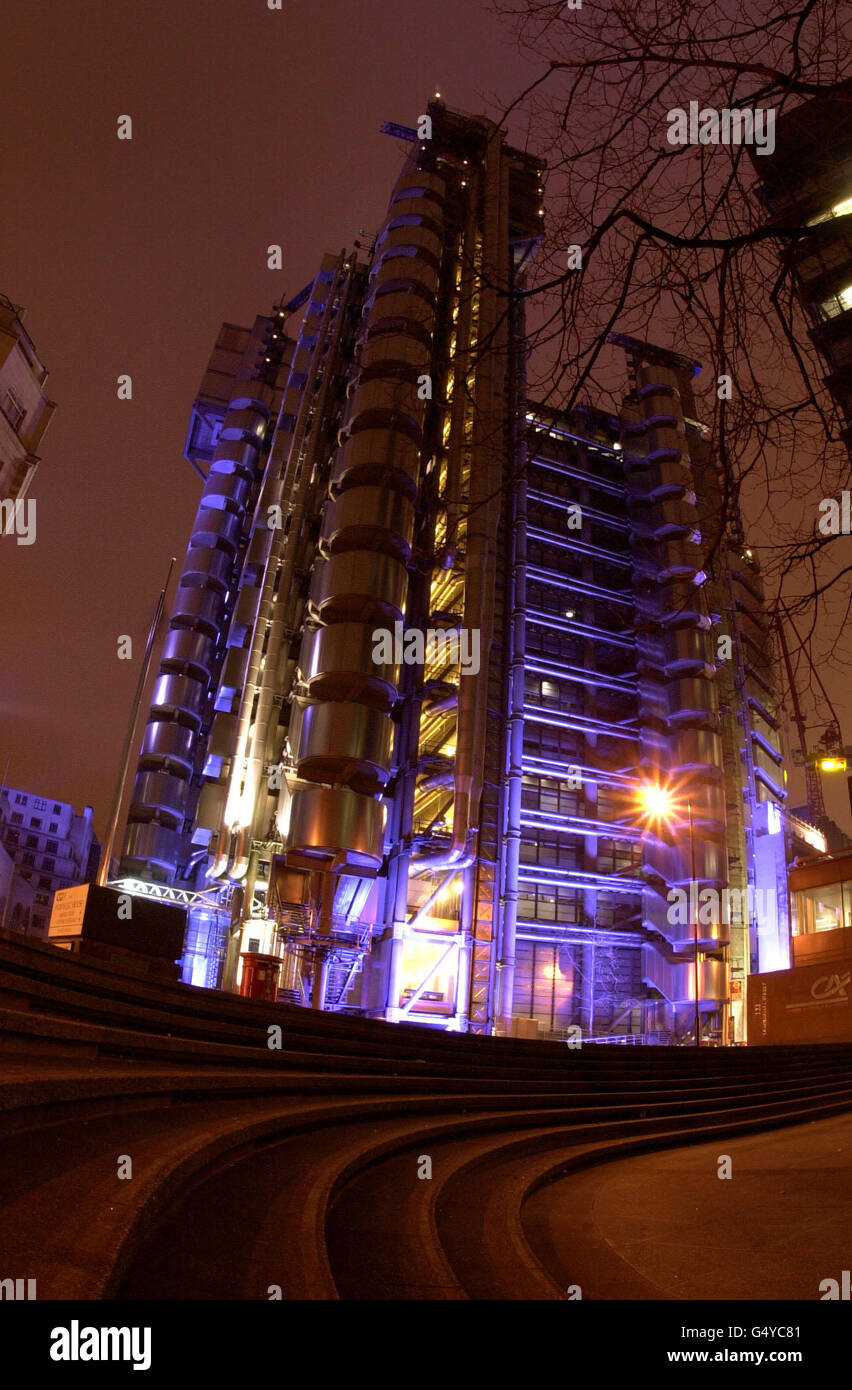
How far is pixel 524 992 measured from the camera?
4222cm

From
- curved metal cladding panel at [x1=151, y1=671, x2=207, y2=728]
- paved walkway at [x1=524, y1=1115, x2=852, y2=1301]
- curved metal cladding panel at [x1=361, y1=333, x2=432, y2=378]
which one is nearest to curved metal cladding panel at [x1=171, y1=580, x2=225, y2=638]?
curved metal cladding panel at [x1=151, y1=671, x2=207, y2=728]

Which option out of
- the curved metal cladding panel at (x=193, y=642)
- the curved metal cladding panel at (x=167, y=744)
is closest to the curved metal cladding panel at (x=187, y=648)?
the curved metal cladding panel at (x=193, y=642)

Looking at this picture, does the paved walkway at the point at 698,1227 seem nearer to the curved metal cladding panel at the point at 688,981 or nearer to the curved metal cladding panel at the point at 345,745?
the curved metal cladding panel at the point at 345,745

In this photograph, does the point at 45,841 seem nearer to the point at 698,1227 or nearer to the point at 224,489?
the point at 224,489

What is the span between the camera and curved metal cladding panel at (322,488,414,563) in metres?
34.8

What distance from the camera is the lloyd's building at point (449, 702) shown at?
34.0m

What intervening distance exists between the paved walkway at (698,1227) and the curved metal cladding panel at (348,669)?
24234 millimetres

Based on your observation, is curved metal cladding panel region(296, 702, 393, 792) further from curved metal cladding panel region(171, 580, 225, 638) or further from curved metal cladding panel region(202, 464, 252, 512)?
curved metal cladding panel region(202, 464, 252, 512)

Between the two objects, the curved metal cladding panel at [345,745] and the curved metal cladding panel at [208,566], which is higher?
the curved metal cladding panel at [208,566]

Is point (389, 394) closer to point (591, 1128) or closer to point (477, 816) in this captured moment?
point (477, 816)

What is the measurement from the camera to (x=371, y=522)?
1361 inches

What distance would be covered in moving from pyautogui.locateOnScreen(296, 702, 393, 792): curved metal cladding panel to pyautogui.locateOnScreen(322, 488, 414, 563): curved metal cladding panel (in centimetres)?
707

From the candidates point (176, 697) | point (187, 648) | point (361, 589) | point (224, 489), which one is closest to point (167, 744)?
point (176, 697)
